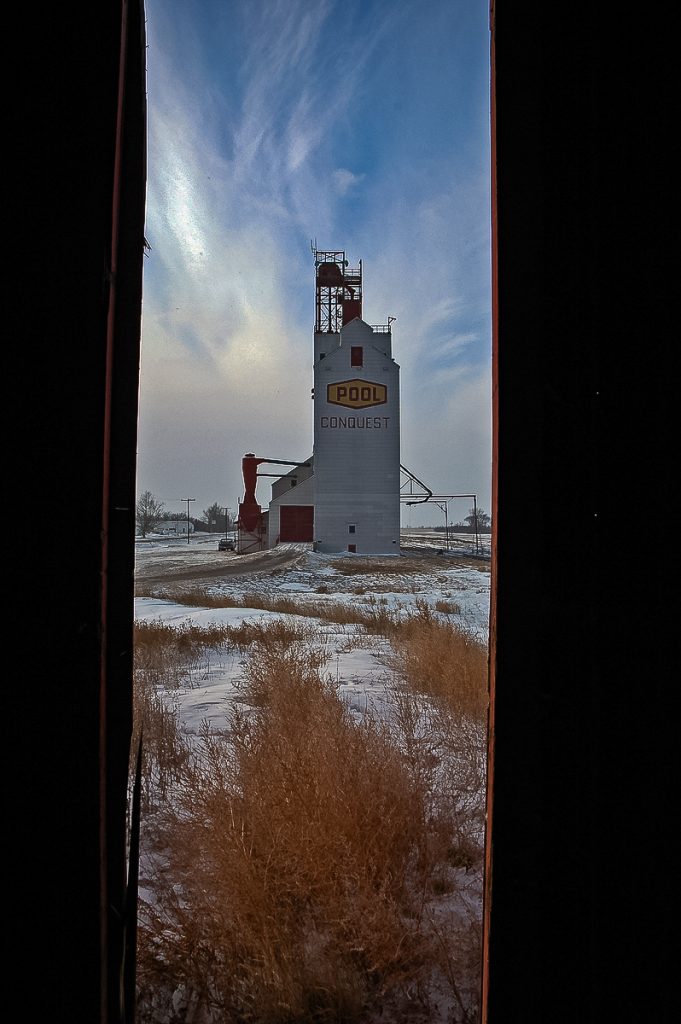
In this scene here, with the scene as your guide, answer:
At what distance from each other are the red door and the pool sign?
7.39 meters

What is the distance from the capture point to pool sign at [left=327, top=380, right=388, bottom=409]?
24.0m

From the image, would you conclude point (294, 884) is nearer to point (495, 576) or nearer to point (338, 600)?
point (495, 576)

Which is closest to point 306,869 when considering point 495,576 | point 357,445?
point 495,576

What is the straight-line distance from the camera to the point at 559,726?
103cm

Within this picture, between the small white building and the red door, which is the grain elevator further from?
the small white building

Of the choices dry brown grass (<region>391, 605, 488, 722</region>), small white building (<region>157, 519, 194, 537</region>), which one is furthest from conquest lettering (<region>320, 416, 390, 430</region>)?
small white building (<region>157, 519, 194, 537</region>)

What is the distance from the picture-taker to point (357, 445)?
2400 centimetres

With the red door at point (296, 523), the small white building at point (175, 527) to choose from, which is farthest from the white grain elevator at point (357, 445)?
the small white building at point (175, 527)

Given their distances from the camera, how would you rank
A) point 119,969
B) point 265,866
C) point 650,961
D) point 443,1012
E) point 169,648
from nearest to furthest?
point 650,961
point 119,969
point 443,1012
point 265,866
point 169,648

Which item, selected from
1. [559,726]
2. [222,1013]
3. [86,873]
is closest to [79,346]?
[86,873]

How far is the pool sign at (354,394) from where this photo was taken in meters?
24.0

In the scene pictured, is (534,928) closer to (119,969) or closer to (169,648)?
(119,969)

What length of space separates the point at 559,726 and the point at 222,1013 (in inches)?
69.1

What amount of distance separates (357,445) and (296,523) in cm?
738
